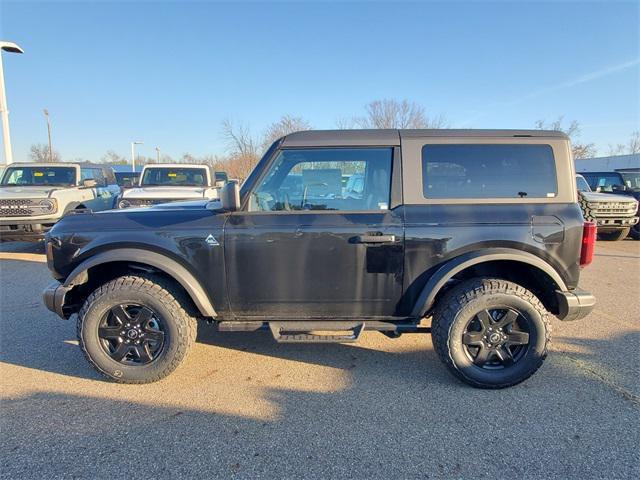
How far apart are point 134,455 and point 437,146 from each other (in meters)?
3.05

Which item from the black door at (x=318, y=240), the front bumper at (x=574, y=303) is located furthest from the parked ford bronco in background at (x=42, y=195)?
the front bumper at (x=574, y=303)

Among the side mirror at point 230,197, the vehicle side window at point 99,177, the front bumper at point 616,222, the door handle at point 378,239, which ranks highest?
the vehicle side window at point 99,177

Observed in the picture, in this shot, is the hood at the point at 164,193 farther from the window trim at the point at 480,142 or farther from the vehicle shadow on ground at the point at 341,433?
the window trim at the point at 480,142

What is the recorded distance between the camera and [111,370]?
2959 millimetres

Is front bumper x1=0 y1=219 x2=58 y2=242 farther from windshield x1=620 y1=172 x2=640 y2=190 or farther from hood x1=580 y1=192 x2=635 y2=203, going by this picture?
windshield x1=620 y1=172 x2=640 y2=190

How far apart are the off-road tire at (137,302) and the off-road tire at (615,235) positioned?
11601 mm

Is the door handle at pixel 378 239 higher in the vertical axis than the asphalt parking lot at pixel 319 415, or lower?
higher

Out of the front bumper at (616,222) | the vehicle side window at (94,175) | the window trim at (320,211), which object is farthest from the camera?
the vehicle side window at (94,175)

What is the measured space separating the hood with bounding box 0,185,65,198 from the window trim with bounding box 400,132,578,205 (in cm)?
806

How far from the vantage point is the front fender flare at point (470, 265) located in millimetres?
2791

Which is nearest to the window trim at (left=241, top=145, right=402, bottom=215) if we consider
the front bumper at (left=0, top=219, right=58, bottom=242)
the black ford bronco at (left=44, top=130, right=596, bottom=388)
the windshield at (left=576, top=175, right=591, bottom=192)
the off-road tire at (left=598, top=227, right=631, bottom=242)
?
the black ford bronco at (left=44, top=130, right=596, bottom=388)

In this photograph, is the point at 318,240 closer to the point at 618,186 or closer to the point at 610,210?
the point at 610,210

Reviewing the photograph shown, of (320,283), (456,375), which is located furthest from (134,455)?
(456,375)

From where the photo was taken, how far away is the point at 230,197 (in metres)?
2.81
